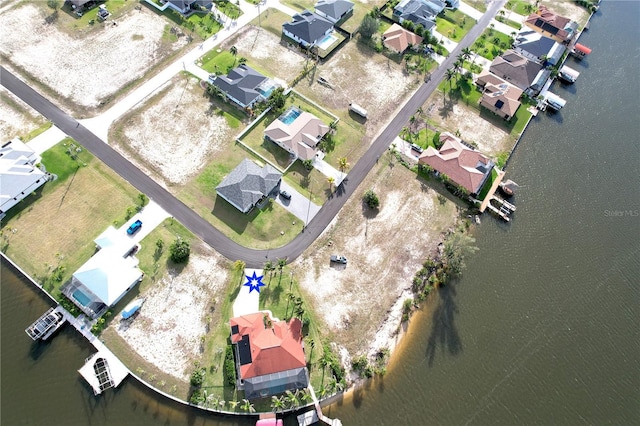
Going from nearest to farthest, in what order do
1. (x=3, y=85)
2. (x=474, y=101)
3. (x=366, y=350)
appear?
(x=366, y=350) < (x=3, y=85) < (x=474, y=101)

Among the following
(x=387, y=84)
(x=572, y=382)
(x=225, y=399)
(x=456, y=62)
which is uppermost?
(x=456, y=62)

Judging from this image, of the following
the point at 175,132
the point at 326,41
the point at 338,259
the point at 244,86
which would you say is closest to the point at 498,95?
the point at 326,41

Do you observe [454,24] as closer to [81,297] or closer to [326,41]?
[326,41]

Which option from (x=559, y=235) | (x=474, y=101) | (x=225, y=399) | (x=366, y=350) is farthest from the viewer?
(x=474, y=101)

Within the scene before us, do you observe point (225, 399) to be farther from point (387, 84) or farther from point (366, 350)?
point (387, 84)

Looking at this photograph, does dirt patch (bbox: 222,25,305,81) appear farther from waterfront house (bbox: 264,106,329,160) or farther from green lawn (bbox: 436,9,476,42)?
green lawn (bbox: 436,9,476,42)

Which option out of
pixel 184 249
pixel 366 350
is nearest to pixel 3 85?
pixel 184 249

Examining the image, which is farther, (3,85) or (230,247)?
(3,85)
